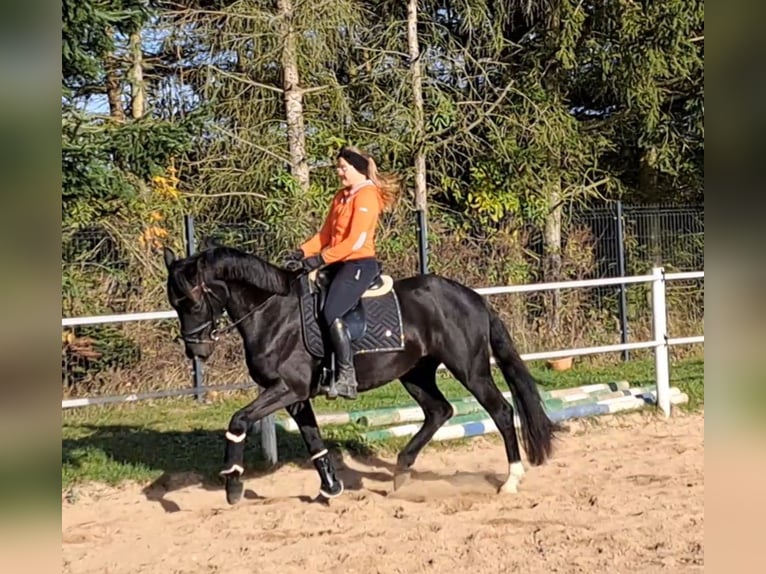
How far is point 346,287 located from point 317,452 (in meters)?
1.20

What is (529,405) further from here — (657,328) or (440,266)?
(440,266)

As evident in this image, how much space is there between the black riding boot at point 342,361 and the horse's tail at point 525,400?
1.30 m

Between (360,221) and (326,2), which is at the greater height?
(326,2)

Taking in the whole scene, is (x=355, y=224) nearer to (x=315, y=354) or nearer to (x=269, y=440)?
(x=315, y=354)

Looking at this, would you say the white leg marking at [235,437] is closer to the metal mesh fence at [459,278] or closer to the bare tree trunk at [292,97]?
the metal mesh fence at [459,278]

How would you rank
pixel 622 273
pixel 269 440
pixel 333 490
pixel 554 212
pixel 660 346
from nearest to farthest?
pixel 333 490 < pixel 269 440 < pixel 660 346 < pixel 622 273 < pixel 554 212

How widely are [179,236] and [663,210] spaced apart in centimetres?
788

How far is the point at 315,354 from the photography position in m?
5.62

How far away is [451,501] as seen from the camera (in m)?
5.71

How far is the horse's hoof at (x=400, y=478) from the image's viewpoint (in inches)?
240

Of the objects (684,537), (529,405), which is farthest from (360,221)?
Result: (684,537)

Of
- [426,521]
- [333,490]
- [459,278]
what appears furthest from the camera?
[459,278]

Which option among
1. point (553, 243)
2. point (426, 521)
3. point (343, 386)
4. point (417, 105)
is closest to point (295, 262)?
point (343, 386)
